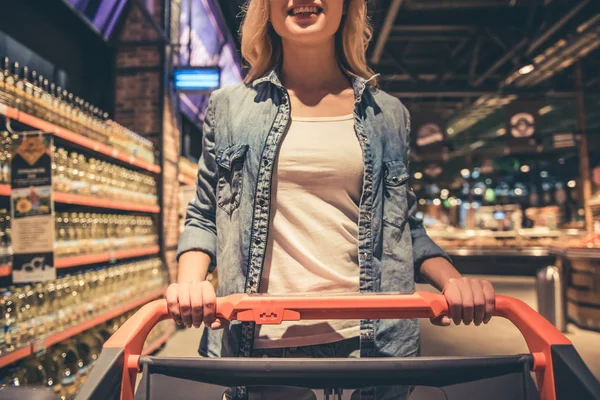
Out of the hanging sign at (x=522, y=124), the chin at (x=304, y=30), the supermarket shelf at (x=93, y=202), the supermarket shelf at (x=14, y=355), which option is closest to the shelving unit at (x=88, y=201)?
the supermarket shelf at (x=93, y=202)

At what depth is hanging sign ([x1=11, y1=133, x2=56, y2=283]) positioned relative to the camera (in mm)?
2582

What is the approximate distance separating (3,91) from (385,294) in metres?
2.65

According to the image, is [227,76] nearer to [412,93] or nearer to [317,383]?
[412,93]

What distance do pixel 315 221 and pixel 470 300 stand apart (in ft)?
1.26

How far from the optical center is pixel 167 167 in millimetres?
5730

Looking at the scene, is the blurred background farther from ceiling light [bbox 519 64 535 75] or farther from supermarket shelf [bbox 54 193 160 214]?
ceiling light [bbox 519 64 535 75]

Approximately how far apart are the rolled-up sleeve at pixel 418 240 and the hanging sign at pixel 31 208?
82.3 inches

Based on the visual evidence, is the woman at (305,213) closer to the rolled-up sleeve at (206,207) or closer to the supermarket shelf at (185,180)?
the rolled-up sleeve at (206,207)

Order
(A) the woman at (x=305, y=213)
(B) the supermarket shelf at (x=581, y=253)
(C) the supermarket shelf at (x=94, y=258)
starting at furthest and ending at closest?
(B) the supermarket shelf at (x=581, y=253)
(C) the supermarket shelf at (x=94, y=258)
(A) the woman at (x=305, y=213)

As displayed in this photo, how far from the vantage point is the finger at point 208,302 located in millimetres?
881

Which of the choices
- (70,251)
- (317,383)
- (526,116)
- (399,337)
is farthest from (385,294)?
(526,116)

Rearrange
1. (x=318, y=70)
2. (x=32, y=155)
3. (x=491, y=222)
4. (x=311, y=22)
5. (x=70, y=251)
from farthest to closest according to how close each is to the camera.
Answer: (x=491, y=222)
(x=70, y=251)
(x=32, y=155)
(x=318, y=70)
(x=311, y=22)

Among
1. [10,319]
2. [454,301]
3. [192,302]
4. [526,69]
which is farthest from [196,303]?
[526,69]

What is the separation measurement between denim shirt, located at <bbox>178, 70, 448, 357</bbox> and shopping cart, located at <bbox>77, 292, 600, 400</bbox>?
0.25 m
